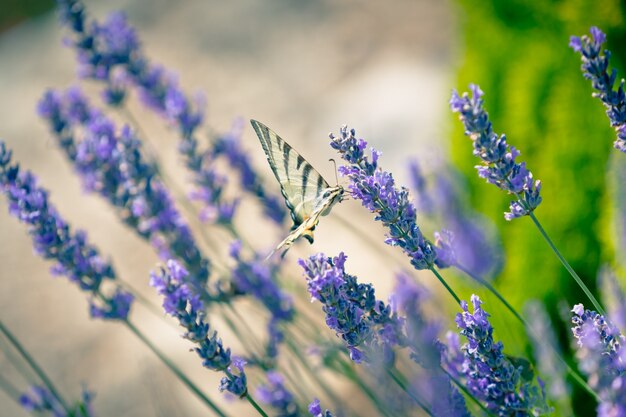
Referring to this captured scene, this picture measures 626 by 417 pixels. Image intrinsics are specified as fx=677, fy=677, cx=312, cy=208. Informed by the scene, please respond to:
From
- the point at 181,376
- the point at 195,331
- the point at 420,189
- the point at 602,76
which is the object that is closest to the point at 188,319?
the point at 195,331

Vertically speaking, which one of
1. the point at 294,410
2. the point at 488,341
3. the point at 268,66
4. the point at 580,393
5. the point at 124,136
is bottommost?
the point at 580,393

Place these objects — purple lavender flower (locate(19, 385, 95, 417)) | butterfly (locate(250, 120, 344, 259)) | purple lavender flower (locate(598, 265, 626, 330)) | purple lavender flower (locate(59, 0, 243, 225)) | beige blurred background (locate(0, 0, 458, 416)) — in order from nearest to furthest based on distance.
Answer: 1. purple lavender flower (locate(598, 265, 626, 330))
2. butterfly (locate(250, 120, 344, 259))
3. purple lavender flower (locate(19, 385, 95, 417))
4. purple lavender flower (locate(59, 0, 243, 225))
5. beige blurred background (locate(0, 0, 458, 416))

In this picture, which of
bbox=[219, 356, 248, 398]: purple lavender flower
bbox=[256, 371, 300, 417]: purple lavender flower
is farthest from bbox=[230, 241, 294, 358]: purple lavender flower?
bbox=[219, 356, 248, 398]: purple lavender flower

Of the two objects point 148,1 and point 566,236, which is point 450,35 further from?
point 148,1

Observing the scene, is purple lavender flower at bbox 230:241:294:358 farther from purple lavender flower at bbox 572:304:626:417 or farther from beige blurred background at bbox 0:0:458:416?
beige blurred background at bbox 0:0:458:416

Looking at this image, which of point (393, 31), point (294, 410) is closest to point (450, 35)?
point (393, 31)
